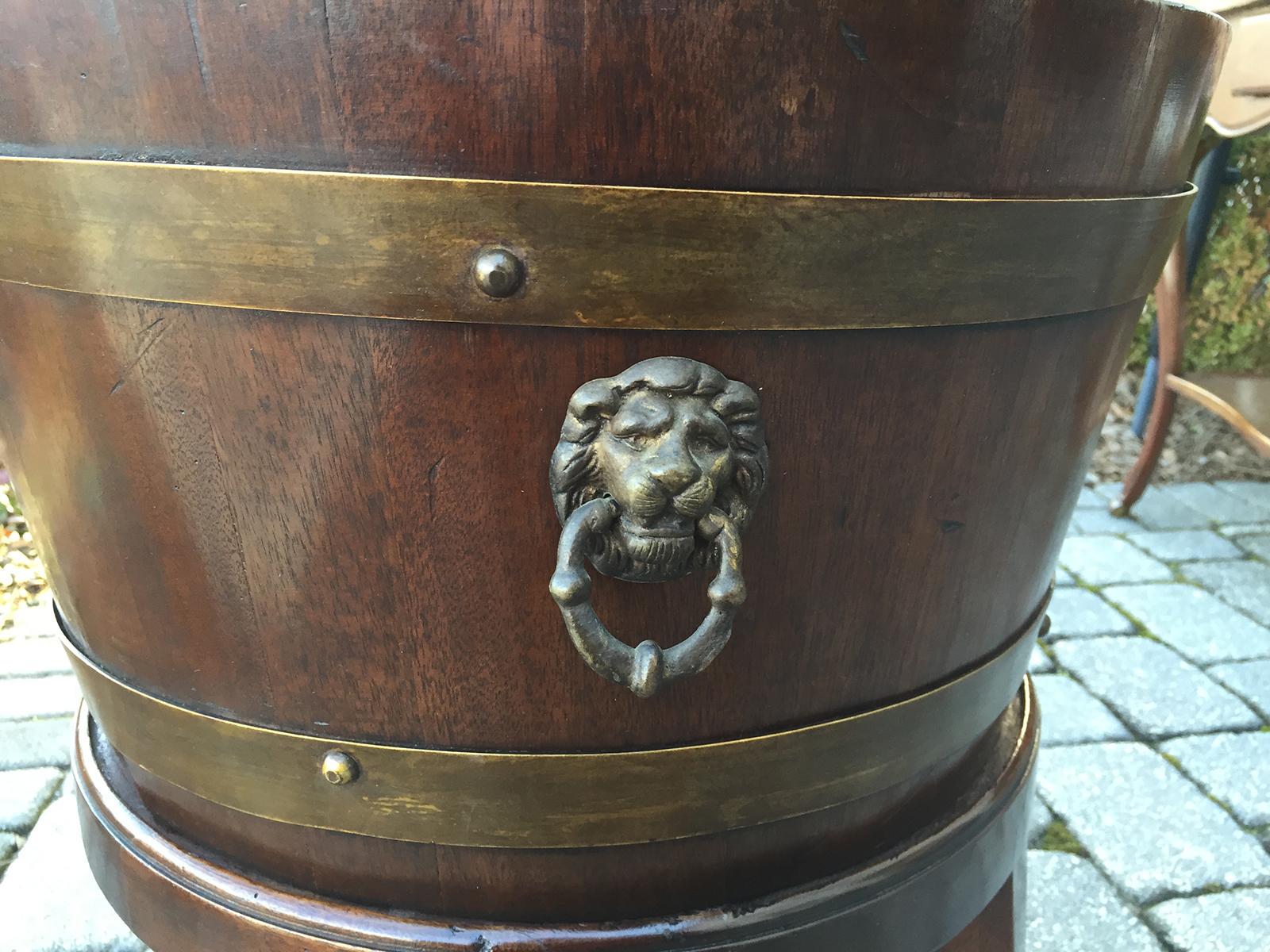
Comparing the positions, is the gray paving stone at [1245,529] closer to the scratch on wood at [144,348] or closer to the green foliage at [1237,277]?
the green foliage at [1237,277]

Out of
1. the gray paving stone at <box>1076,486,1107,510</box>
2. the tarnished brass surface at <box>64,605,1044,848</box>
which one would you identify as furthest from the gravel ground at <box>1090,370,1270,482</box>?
the tarnished brass surface at <box>64,605,1044,848</box>

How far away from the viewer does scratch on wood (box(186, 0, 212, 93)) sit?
484 millimetres

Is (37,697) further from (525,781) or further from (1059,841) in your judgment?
(1059,841)

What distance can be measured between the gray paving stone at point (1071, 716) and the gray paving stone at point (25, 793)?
5.46 ft

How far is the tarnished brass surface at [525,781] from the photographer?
25.2 inches

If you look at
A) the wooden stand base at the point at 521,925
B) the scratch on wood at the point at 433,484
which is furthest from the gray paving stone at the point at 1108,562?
the scratch on wood at the point at 433,484

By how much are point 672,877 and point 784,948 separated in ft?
0.34

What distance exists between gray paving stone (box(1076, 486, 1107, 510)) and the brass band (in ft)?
7.90

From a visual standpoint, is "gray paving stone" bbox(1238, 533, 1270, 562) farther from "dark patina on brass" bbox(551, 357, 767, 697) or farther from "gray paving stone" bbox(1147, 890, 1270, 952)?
"dark patina on brass" bbox(551, 357, 767, 697)

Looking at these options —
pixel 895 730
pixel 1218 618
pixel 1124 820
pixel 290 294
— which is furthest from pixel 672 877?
pixel 1218 618

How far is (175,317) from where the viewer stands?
1.79 feet

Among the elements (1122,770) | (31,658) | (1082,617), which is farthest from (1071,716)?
(31,658)

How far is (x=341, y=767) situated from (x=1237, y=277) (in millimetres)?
3146

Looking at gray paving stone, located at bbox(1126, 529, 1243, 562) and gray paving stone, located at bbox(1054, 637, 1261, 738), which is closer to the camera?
gray paving stone, located at bbox(1054, 637, 1261, 738)
